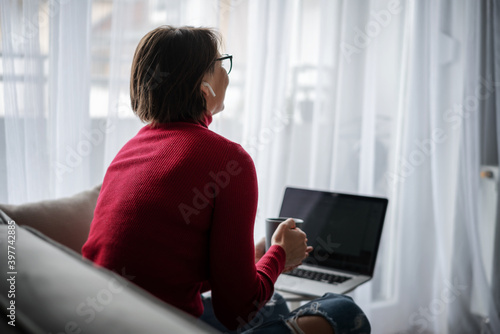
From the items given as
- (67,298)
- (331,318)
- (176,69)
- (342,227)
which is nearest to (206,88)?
(176,69)

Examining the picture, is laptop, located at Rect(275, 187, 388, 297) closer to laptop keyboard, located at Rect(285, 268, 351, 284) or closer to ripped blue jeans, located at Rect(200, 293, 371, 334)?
laptop keyboard, located at Rect(285, 268, 351, 284)

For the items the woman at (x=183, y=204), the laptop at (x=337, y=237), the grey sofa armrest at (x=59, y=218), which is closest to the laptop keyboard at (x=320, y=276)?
the laptop at (x=337, y=237)

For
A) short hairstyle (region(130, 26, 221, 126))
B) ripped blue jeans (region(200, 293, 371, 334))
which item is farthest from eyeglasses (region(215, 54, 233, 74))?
ripped blue jeans (region(200, 293, 371, 334))

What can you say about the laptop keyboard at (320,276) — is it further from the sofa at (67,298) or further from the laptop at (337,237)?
the sofa at (67,298)

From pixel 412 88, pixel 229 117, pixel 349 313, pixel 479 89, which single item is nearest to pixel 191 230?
pixel 349 313

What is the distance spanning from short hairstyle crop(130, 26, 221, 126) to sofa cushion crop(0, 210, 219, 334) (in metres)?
0.67

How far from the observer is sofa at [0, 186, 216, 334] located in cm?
31

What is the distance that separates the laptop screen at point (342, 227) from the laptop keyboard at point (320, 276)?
0.16 ft

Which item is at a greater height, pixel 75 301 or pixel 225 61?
pixel 225 61

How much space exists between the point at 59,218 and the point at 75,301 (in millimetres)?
1142

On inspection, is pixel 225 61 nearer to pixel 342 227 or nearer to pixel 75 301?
pixel 342 227

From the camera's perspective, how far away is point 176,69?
1075 millimetres

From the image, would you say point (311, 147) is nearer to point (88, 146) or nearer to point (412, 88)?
point (412, 88)

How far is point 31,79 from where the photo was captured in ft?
5.63
